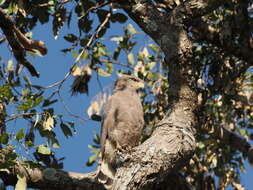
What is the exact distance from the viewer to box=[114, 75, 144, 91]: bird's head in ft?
20.3

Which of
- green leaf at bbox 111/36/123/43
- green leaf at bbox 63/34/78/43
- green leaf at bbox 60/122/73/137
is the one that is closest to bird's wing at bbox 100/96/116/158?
green leaf at bbox 111/36/123/43

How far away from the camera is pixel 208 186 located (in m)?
6.06

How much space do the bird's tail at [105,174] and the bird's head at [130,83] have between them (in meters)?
1.05

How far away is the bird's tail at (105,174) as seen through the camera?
486 centimetres

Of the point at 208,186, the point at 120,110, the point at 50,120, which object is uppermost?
the point at 50,120

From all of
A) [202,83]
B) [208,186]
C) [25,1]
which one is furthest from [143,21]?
[208,186]

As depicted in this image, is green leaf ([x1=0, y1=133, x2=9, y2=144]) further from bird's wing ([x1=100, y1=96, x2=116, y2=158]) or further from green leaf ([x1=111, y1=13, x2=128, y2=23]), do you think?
bird's wing ([x1=100, y1=96, x2=116, y2=158])

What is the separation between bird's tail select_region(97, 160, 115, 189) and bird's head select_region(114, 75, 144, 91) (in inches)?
41.2

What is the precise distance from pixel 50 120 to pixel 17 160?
1.37 ft

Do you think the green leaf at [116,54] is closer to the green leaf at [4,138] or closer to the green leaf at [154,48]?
the green leaf at [154,48]

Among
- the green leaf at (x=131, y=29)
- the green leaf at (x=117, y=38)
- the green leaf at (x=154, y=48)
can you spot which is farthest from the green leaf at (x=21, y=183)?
the green leaf at (x=154, y=48)

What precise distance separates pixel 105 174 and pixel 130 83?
143cm

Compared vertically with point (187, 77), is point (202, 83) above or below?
below

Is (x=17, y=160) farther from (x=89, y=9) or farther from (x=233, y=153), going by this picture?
(x=233, y=153)
